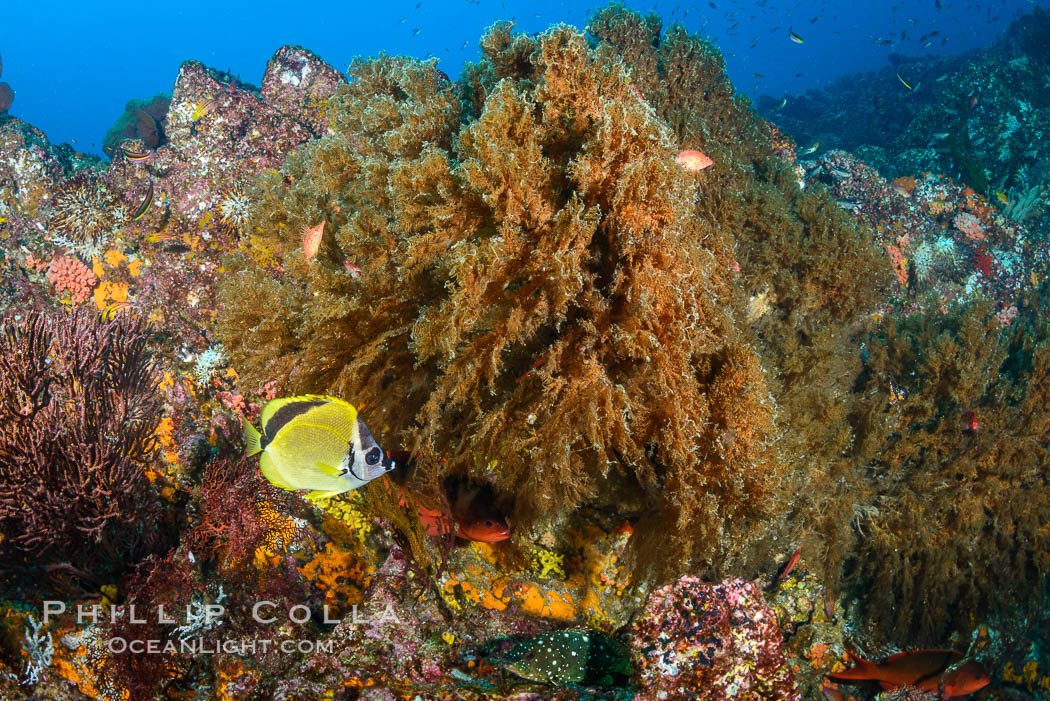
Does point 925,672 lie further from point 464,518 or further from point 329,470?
point 329,470

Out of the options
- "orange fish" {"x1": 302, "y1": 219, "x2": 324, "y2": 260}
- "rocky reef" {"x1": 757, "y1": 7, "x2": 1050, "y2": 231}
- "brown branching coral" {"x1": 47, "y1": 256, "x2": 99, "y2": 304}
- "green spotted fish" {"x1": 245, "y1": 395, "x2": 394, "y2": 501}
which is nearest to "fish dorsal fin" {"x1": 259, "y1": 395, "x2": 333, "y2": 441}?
"green spotted fish" {"x1": 245, "y1": 395, "x2": 394, "y2": 501}

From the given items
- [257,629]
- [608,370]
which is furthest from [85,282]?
[608,370]

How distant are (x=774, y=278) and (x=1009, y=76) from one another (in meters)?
17.9

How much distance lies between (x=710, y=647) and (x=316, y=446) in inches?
87.3

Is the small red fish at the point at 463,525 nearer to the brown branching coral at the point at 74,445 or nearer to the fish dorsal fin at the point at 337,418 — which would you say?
the fish dorsal fin at the point at 337,418

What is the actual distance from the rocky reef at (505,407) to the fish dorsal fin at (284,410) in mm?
765

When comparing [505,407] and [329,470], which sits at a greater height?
[505,407]

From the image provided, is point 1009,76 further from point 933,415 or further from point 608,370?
point 608,370

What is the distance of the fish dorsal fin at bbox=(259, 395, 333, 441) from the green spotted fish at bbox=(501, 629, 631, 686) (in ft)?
6.77

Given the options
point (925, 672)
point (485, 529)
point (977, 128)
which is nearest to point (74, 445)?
point (485, 529)

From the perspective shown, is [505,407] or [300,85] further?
[300,85]

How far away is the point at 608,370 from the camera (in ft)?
8.93

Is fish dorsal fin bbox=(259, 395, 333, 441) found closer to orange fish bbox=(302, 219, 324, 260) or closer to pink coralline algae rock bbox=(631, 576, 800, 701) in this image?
orange fish bbox=(302, 219, 324, 260)

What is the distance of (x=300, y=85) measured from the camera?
22.0 feet
